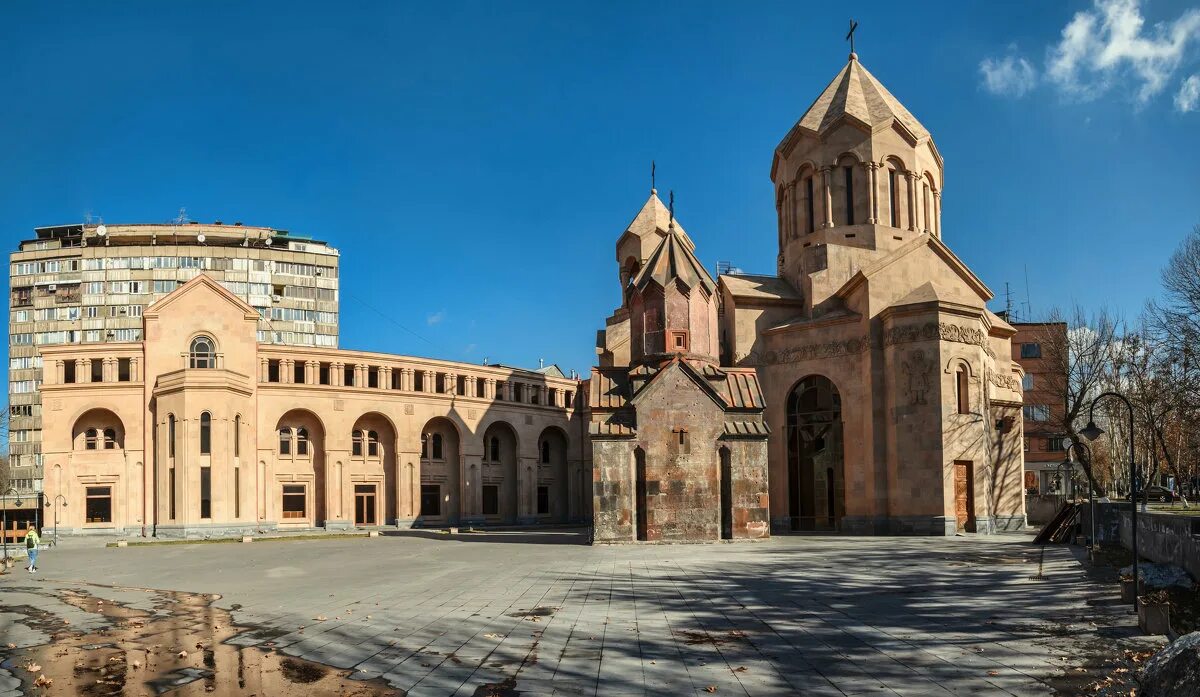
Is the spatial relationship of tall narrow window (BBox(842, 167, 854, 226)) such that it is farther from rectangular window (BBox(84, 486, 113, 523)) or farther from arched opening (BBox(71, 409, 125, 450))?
rectangular window (BBox(84, 486, 113, 523))

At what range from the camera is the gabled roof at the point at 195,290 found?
151 feet

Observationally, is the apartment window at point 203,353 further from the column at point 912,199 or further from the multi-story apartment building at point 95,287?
the column at point 912,199

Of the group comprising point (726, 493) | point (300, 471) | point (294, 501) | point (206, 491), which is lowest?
point (294, 501)

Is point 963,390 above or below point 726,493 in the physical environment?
above

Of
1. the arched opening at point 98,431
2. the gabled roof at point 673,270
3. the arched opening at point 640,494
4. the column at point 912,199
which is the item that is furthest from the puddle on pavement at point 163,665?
the arched opening at point 98,431

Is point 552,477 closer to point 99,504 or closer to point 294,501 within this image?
point 294,501

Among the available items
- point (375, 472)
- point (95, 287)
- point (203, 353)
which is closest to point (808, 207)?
point (375, 472)

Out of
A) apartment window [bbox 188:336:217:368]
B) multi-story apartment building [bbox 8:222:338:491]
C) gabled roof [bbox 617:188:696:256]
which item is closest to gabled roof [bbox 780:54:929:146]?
gabled roof [bbox 617:188:696:256]

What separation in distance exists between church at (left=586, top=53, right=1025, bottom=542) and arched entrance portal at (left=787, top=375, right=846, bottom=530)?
0.29 ft

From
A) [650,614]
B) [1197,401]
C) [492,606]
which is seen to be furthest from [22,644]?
[1197,401]

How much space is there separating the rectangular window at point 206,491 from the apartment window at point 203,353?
5.78 metres

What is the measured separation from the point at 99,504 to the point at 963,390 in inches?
1604

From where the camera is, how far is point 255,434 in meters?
47.2

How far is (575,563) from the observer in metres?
22.8
